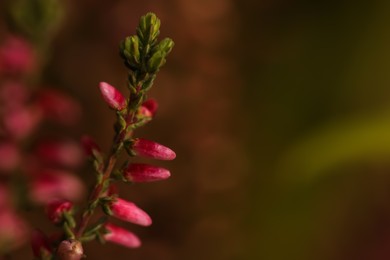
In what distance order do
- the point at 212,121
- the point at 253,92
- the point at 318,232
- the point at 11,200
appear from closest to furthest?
1. the point at 11,200
2. the point at 318,232
3. the point at 212,121
4. the point at 253,92

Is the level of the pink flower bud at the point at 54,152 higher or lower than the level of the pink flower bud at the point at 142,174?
higher

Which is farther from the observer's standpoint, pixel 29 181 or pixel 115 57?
pixel 115 57

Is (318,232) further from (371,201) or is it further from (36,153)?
(36,153)

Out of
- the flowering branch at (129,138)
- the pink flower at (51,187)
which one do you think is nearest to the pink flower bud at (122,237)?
the flowering branch at (129,138)

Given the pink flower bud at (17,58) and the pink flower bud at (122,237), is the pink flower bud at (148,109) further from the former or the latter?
the pink flower bud at (17,58)

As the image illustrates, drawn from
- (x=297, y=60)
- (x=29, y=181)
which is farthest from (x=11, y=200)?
(x=297, y=60)

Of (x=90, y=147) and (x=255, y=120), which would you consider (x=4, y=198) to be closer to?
(x=90, y=147)

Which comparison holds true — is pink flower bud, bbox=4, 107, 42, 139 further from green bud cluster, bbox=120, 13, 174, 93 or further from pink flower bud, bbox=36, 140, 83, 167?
green bud cluster, bbox=120, 13, 174, 93
